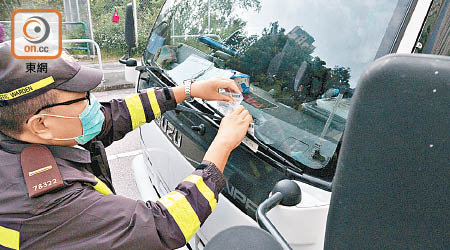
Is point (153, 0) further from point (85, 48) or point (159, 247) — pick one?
point (159, 247)

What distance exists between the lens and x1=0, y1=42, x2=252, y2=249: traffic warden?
99cm

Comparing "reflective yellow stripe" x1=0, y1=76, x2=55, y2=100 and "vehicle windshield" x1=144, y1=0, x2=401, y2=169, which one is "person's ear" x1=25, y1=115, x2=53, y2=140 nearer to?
"reflective yellow stripe" x1=0, y1=76, x2=55, y2=100

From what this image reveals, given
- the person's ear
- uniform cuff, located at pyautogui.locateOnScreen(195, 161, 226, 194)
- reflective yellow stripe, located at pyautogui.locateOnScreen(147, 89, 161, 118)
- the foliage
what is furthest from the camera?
reflective yellow stripe, located at pyautogui.locateOnScreen(147, 89, 161, 118)

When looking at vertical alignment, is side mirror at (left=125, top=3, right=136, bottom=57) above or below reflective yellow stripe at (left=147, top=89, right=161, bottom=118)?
above

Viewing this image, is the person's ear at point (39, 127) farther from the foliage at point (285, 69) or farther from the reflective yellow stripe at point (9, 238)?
the foliage at point (285, 69)

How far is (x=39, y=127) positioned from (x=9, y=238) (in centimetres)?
37

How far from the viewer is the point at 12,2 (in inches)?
316

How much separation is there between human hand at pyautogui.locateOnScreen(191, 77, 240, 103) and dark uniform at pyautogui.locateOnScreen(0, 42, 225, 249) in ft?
1.56

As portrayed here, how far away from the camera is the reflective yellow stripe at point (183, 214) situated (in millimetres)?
1125

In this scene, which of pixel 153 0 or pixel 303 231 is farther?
pixel 153 0

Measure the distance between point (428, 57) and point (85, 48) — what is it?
9032 millimetres

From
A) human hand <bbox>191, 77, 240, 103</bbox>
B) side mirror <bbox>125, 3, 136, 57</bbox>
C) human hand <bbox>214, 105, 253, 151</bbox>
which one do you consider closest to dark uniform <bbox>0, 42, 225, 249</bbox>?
human hand <bbox>214, 105, 253, 151</bbox>

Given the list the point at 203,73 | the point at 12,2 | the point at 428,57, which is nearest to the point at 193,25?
the point at 203,73

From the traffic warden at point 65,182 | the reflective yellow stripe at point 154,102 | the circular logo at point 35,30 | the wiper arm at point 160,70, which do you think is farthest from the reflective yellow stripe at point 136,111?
the circular logo at point 35,30
